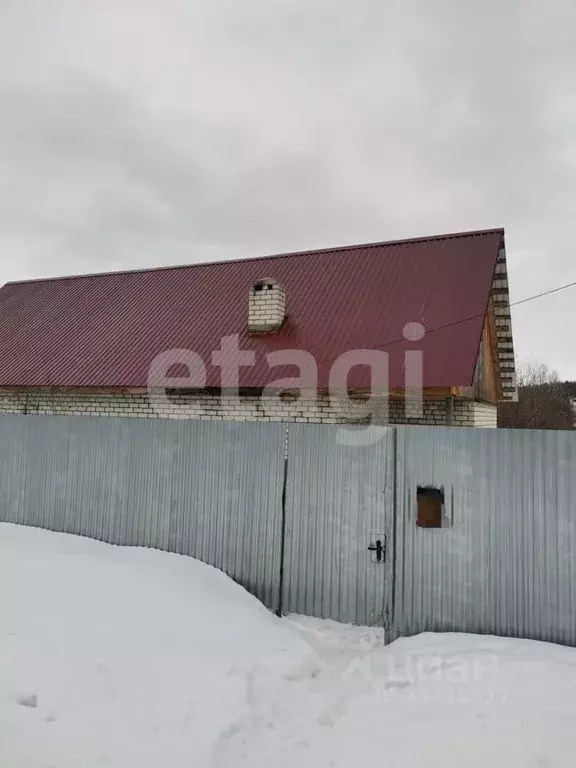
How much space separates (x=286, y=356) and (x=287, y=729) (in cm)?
655

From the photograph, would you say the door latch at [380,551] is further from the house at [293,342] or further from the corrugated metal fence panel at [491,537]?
the house at [293,342]

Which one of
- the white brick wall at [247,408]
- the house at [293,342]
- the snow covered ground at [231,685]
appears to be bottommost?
the snow covered ground at [231,685]

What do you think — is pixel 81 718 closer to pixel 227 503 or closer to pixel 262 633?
pixel 262 633

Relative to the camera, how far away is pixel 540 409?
107 feet

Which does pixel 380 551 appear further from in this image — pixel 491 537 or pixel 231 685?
pixel 231 685

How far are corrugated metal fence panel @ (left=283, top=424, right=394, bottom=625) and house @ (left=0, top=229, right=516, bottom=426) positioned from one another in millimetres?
3227

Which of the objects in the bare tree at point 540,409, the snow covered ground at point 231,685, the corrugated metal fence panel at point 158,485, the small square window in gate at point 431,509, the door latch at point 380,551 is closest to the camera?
the snow covered ground at point 231,685

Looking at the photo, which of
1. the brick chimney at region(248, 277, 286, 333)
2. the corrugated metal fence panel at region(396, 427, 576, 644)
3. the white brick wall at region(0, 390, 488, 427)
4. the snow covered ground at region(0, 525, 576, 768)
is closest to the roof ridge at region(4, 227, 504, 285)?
the brick chimney at region(248, 277, 286, 333)

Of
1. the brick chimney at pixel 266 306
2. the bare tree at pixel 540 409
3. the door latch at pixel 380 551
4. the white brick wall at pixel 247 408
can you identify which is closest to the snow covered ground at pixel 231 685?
the door latch at pixel 380 551

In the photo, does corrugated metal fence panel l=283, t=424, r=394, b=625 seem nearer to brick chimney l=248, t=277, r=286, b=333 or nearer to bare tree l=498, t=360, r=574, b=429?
brick chimney l=248, t=277, r=286, b=333

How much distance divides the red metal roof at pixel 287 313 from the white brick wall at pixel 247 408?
15.0 inches

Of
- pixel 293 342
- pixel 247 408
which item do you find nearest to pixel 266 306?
pixel 293 342

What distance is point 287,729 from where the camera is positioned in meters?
2.80

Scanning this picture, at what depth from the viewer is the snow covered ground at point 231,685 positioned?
245 centimetres
